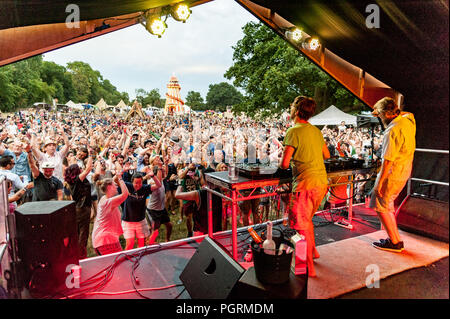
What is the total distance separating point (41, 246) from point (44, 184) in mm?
1334

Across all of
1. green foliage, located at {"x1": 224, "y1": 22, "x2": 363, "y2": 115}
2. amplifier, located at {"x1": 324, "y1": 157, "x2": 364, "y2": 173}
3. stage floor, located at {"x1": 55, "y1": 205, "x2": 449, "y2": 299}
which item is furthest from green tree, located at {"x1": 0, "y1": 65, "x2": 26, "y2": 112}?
amplifier, located at {"x1": 324, "y1": 157, "x2": 364, "y2": 173}

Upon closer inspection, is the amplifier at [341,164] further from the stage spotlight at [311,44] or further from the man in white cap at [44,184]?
the man in white cap at [44,184]

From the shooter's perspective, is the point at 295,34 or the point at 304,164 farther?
the point at 295,34

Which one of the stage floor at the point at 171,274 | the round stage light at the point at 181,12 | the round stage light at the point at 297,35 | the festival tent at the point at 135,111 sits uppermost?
the round stage light at the point at 181,12

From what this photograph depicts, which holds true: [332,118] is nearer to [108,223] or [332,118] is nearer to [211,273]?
[108,223]

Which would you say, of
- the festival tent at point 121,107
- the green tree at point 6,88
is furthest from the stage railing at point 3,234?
the festival tent at point 121,107

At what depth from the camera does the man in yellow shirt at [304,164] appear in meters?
2.36

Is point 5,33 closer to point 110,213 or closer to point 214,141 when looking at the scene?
point 110,213

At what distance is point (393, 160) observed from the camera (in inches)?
90.2

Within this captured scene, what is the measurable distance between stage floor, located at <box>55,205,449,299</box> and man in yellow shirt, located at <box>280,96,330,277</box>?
0.70 m

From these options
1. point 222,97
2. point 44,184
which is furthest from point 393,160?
point 222,97

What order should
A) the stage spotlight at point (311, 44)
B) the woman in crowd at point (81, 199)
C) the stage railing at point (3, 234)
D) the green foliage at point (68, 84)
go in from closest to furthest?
the stage railing at point (3, 234) < the woman in crowd at point (81, 199) < the stage spotlight at point (311, 44) < the green foliage at point (68, 84)

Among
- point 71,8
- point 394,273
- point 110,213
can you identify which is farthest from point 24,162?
point 394,273

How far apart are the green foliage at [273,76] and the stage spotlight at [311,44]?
589 cm
